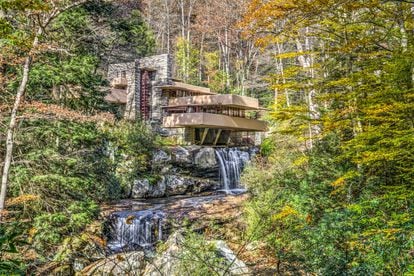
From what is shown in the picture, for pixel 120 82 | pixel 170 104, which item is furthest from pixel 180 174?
pixel 120 82

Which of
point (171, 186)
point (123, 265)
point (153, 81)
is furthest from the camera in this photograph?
point (153, 81)

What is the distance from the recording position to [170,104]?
22.1 m

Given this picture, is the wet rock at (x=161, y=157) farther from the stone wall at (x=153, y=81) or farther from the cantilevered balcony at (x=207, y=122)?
the stone wall at (x=153, y=81)

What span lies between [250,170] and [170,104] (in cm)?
1192

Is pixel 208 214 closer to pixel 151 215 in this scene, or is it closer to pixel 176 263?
pixel 151 215

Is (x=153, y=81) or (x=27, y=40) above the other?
(x=153, y=81)

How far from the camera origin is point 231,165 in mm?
17828

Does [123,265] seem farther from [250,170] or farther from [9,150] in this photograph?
[250,170]

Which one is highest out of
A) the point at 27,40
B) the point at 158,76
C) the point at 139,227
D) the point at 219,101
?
the point at 158,76

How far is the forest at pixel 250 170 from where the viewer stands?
15.6ft

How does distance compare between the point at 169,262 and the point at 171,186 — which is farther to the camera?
the point at 171,186

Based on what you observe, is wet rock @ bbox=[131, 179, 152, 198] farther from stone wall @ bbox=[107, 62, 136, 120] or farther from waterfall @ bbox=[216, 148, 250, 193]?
stone wall @ bbox=[107, 62, 136, 120]

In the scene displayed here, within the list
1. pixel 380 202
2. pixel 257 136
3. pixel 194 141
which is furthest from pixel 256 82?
pixel 380 202

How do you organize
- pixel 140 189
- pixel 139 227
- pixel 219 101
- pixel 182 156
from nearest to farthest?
1. pixel 139 227
2. pixel 140 189
3. pixel 182 156
4. pixel 219 101
